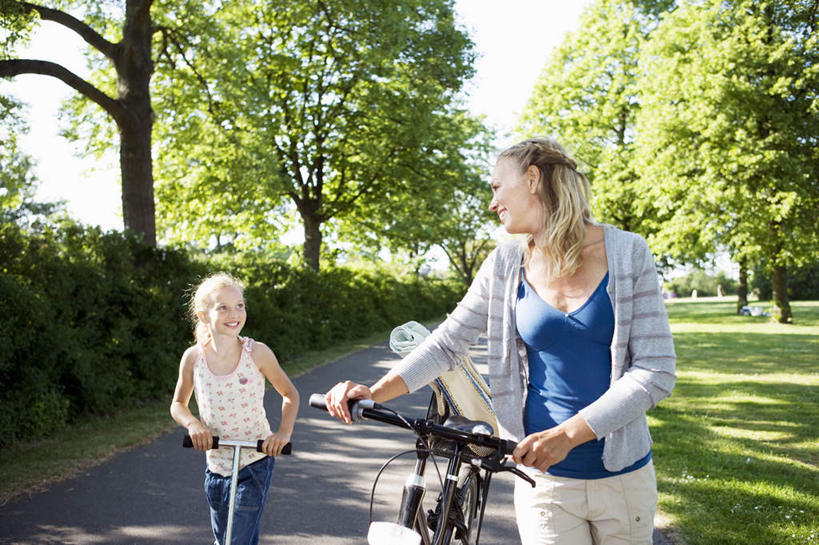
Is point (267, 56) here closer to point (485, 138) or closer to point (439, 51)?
point (439, 51)

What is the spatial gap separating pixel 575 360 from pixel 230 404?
5.70ft

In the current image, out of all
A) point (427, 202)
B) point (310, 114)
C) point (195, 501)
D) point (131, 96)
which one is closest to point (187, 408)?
point (195, 501)

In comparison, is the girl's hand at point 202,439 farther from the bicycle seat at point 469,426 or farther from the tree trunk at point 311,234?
the tree trunk at point 311,234

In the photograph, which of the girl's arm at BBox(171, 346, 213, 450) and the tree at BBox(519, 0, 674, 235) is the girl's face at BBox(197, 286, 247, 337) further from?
the tree at BBox(519, 0, 674, 235)

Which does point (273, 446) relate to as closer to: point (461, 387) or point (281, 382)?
point (281, 382)

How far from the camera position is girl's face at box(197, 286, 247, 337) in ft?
10.9

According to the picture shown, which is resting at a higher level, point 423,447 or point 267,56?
point 267,56

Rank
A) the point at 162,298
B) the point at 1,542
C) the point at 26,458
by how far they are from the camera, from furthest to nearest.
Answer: the point at 162,298, the point at 26,458, the point at 1,542

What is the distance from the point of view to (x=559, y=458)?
207 centimetres

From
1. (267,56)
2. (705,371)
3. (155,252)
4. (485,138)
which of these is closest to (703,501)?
(155,252)

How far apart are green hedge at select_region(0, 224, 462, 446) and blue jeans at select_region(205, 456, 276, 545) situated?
4449 millimetres

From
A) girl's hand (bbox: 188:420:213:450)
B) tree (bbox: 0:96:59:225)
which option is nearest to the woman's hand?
girl's hand (bbox: 188:420:213:450)

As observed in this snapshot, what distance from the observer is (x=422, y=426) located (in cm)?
219

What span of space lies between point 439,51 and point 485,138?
48.4 feet
